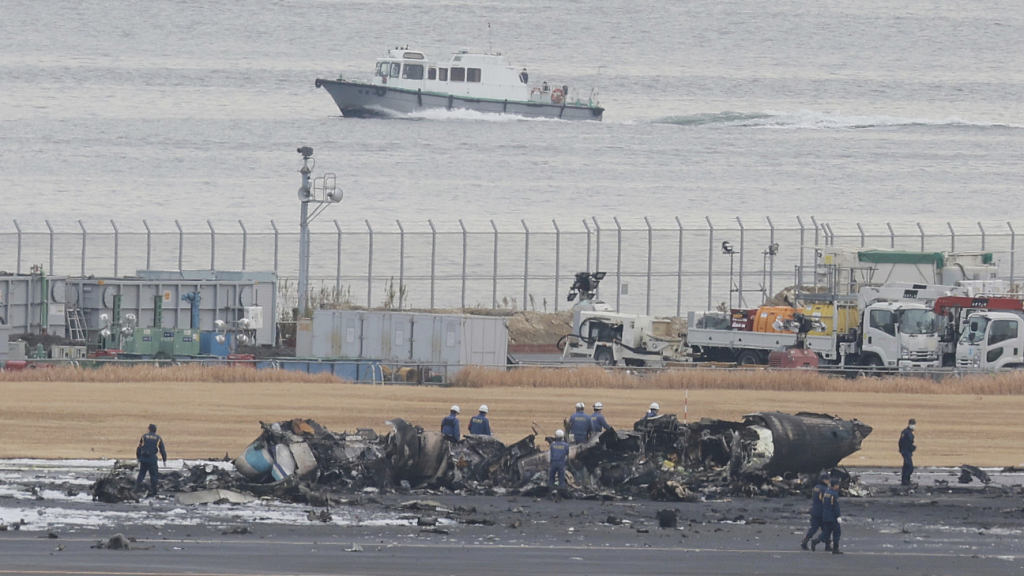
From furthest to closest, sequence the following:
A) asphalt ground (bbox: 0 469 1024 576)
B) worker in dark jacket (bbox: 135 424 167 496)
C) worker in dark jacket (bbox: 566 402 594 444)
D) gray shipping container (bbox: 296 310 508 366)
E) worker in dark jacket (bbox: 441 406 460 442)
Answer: gray shipping container (bbox: 296 310 508 366) → worker in dark jacket (bbox: 566 402 594 444) → worker in dark jacket (bbox: 441 406 460 442) → worker in dark jacket (bbox: 135 424 167 496) → asphalt ground (bbox: 0 469 1024 576)

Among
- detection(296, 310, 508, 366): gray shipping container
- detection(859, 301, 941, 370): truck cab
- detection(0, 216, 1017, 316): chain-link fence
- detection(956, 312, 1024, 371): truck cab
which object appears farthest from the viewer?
detection(0, 216, 1017, 316): chain-link fence

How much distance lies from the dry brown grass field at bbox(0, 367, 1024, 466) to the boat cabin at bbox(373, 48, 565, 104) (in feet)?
270

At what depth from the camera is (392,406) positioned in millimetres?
34500

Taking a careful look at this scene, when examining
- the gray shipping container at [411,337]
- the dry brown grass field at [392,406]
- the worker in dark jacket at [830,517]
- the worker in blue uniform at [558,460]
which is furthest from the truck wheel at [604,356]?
the worker in dark jacket at [830,517]

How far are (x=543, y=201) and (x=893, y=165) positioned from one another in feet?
149

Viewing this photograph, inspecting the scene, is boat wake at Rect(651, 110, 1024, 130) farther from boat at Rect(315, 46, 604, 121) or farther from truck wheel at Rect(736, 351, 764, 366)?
truck wheel at Rect(736, 351, 764, 366)

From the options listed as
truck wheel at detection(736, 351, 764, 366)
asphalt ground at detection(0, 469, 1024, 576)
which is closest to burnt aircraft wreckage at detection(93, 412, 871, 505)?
asphalt ground at detection(0, 469, 1024, 576)

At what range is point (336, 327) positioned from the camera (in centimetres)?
4338

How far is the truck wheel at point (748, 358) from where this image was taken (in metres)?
45.1

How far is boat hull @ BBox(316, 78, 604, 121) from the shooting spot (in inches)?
4769

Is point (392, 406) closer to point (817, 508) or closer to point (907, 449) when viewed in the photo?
point (907, 449)

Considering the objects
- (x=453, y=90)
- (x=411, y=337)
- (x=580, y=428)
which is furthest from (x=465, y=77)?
(x=580, y=428)

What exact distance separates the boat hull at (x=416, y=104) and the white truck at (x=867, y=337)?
248ft

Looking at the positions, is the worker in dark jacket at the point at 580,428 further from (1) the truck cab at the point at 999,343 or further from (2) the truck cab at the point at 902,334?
(1) the truck cab at the point at 999,343
